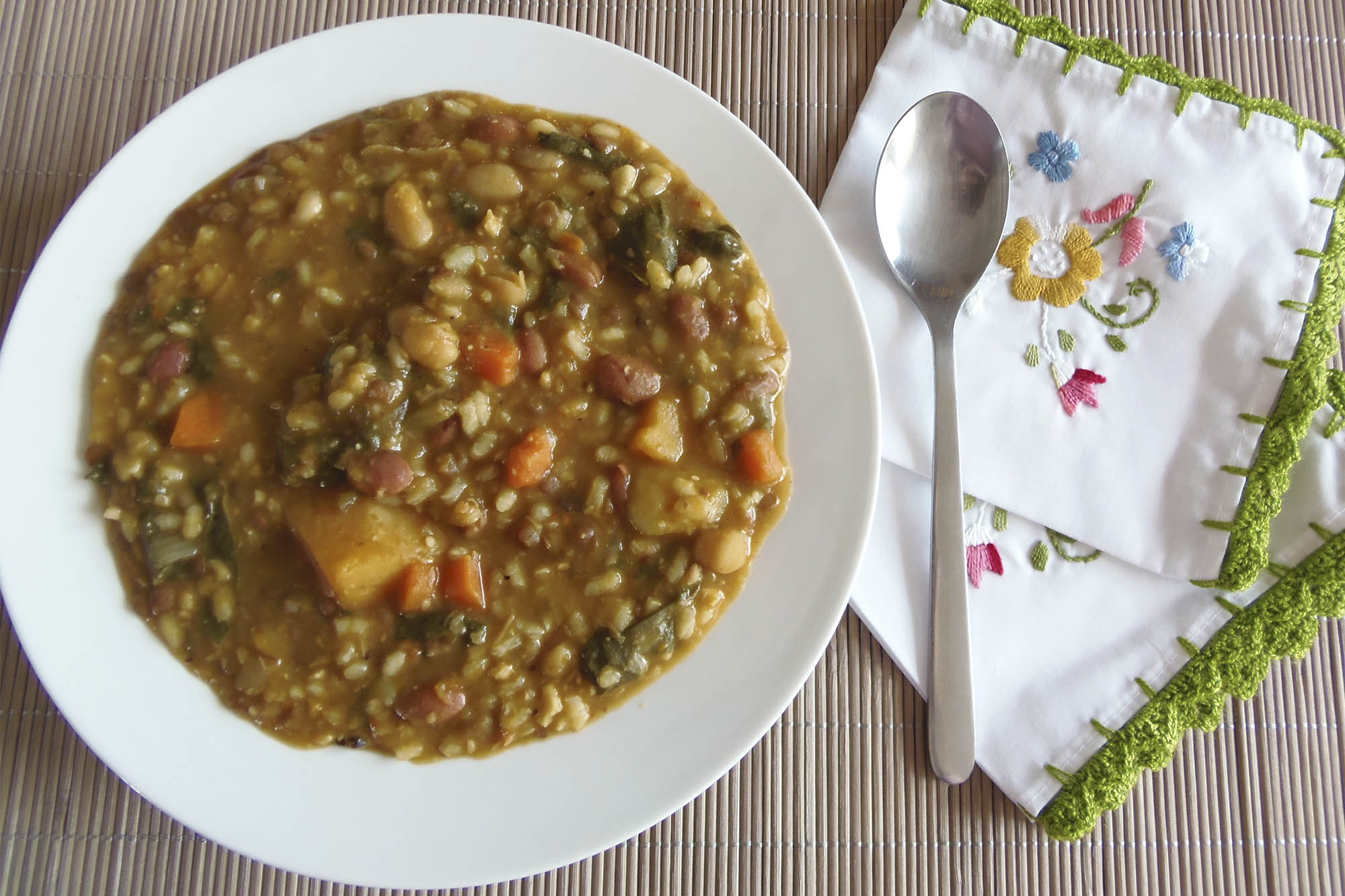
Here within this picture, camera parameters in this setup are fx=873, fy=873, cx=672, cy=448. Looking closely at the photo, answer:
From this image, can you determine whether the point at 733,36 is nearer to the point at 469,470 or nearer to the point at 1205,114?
the point at 1205,114

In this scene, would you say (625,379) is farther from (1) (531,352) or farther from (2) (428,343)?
(2) (428,343)

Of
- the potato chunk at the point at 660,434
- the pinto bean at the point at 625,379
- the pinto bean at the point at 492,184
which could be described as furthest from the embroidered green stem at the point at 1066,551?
the pinto bean at the point at 492,184

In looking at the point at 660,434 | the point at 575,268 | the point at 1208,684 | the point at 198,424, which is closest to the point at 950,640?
the point at 1208,684

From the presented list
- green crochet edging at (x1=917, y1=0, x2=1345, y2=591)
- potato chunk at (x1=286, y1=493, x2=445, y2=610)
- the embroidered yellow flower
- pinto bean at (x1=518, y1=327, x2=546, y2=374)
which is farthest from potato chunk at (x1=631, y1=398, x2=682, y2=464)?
green crochet edging at (x1=917, y1=0, x2=1345, y2=591)

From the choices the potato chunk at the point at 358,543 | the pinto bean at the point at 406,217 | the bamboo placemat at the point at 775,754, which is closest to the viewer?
the potato chunk at the point at 358,543

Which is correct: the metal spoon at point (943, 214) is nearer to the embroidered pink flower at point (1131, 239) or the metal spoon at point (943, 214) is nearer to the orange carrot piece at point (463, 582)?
the embroidered pink flower at point (1131, 239)

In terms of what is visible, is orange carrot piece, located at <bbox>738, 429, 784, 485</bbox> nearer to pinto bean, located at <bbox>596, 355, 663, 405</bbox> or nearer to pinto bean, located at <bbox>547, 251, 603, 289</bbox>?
pinto bean, located at <bbox>596, 355, 663, 405</bbox>
